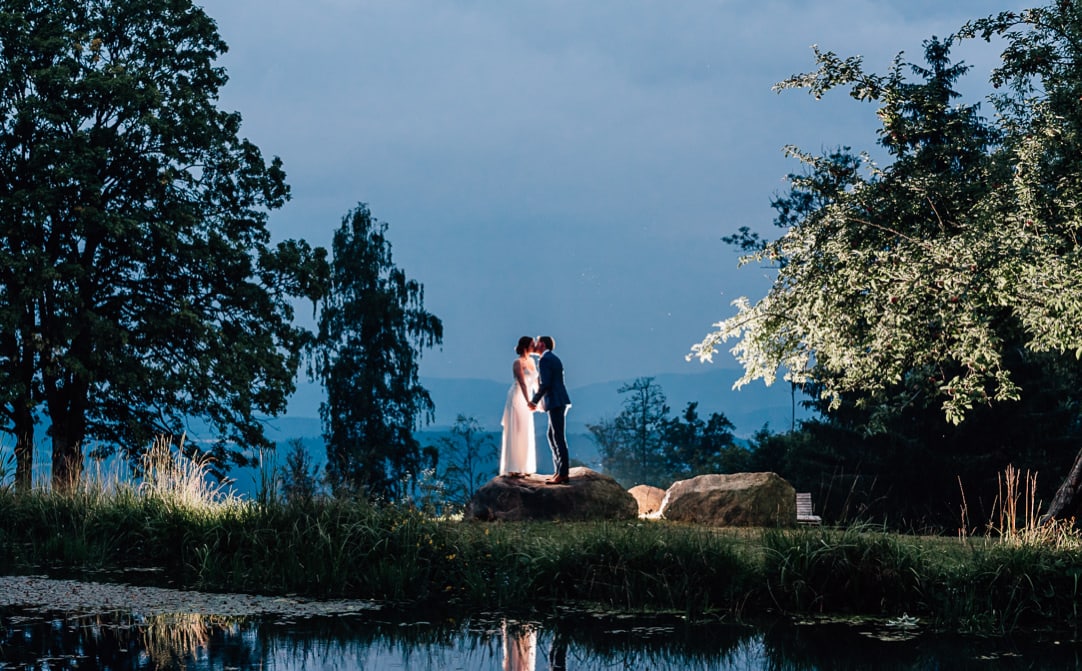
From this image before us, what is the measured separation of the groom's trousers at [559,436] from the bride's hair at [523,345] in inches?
41.8

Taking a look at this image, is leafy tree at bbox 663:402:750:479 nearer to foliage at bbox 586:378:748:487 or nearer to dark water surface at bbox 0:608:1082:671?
foliage at bbox 586:378:748:487

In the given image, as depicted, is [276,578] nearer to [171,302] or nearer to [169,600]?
[169,600]

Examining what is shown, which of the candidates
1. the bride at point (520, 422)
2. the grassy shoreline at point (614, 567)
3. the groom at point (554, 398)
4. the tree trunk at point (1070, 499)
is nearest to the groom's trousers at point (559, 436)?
the groom at point (554, 398)

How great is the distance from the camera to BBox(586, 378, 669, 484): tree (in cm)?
5162

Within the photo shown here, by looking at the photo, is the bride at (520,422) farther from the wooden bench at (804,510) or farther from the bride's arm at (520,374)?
the wooden bench at (804,510)

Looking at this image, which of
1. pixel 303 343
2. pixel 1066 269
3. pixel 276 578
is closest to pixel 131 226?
pixel 303 343

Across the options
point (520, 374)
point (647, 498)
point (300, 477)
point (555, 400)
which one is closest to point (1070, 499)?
point (647, 498)

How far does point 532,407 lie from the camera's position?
1786cm

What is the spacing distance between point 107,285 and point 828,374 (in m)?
15.8

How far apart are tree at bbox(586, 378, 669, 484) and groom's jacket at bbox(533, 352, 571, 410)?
113 feet

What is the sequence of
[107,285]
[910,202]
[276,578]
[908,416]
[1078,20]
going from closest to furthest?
1. [276,578]
2. [1078,20]
3. [910,202]
4. [107,285]
5. [908,416]

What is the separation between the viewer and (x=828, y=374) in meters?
17.2

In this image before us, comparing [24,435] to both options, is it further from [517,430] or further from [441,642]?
[441,642]

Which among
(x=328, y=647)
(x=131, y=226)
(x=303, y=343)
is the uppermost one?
(x=131, y=226)
